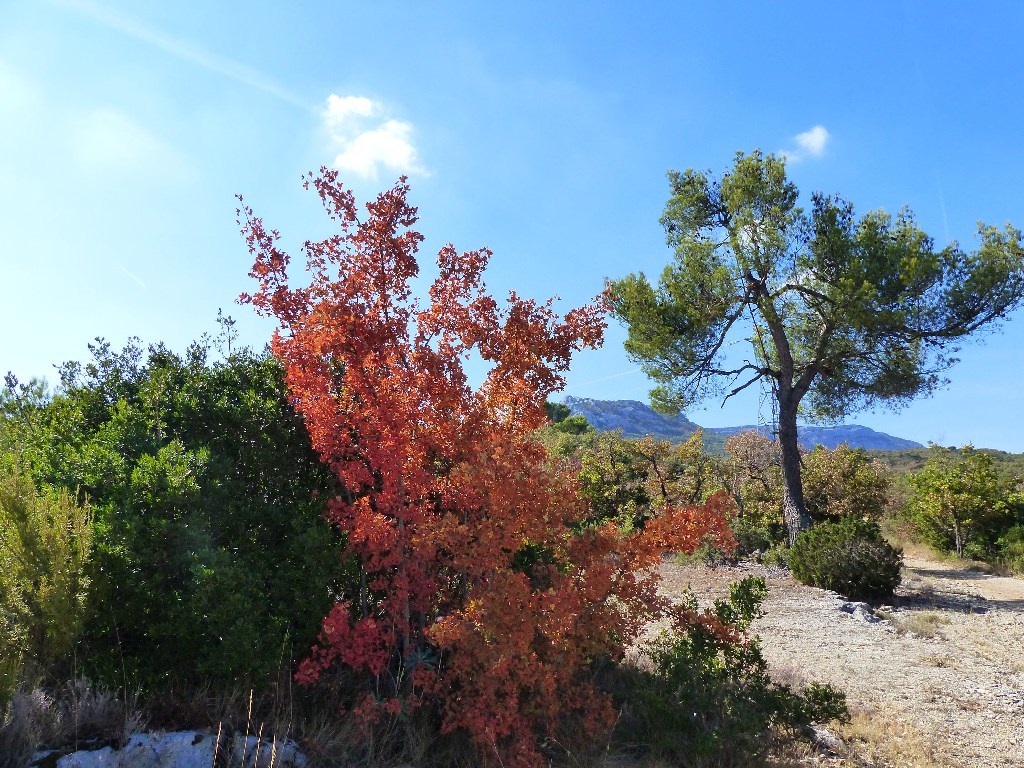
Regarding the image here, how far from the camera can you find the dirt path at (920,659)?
5.52 metres

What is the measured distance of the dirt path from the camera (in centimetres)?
552

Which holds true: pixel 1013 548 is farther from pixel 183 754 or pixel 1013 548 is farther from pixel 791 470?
pixel 183 754

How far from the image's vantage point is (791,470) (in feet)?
50.4

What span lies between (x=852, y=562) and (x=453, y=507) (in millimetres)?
9519

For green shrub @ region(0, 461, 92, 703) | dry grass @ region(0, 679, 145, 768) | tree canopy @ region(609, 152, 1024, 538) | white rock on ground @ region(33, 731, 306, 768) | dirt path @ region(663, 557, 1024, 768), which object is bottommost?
dirt path @ region(663, 557, 1024, 768)

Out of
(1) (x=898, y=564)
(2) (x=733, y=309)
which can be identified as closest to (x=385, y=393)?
(1) (x=898, y=564)

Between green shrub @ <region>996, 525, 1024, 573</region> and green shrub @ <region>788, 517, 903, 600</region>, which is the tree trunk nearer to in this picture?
green shrub @ <region>788, 517, 903, 600</region>

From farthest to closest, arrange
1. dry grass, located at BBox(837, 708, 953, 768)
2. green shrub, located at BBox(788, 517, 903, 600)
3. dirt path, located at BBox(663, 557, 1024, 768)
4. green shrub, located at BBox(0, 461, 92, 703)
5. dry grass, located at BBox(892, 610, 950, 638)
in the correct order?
1. green shrub, located at BBox(788, 517, 903, 600)
2. dry grass, located at BBox(892, 610, 950, 638)
3. dirt path, located at BBox(663, 557, 1024, 768)
4. dry grass, located at BBox(837, 708, 953, 768)
5. green shrub, located at BBox(0, 461, 92, 703)

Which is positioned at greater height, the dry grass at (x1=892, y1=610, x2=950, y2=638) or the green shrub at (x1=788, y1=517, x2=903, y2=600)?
the green shrub at (x1=788, y1=517, x2=903, y2=600)

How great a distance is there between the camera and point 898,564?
1141cm

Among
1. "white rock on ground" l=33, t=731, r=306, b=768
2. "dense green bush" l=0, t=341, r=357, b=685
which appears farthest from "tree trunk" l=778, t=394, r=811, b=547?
"white rock on ground" l=33, t=731, r=306, b=768

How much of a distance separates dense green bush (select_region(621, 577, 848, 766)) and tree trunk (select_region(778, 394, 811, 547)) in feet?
34.7

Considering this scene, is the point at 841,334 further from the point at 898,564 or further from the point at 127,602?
the point at 127,602

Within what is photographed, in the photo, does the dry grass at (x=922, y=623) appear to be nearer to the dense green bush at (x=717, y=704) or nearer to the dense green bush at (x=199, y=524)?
the dense green bush at (x=717, y=704)
